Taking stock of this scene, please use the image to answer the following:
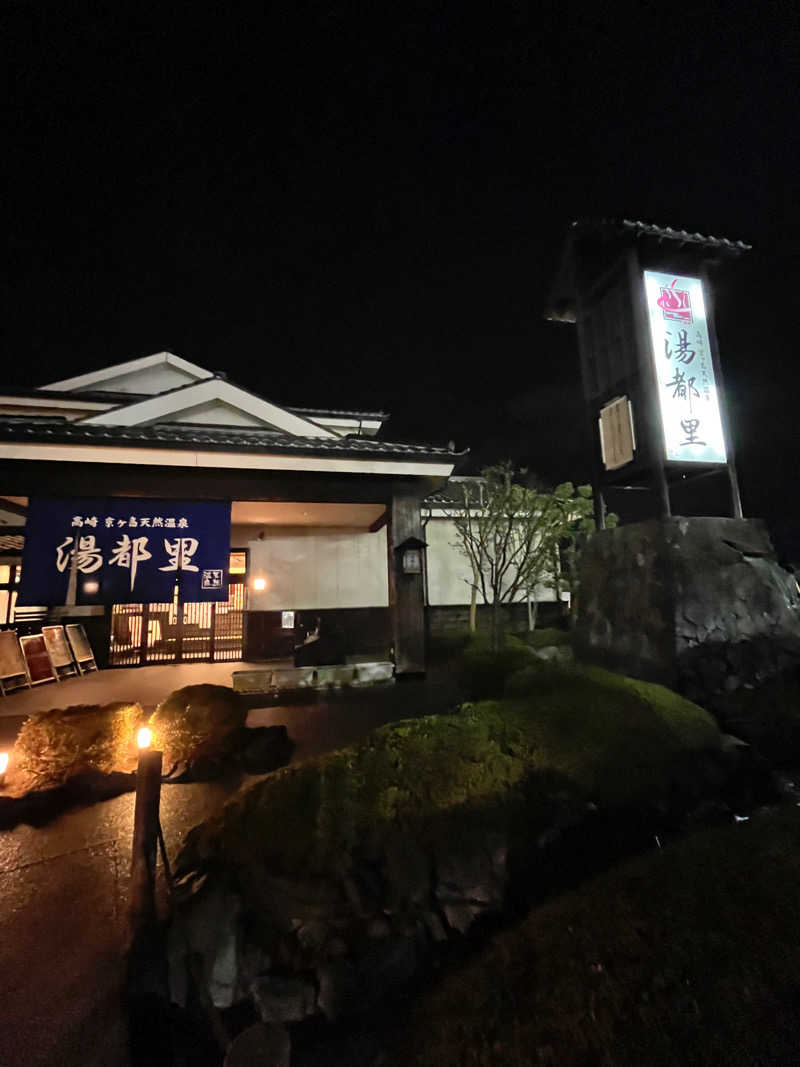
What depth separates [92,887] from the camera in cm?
366

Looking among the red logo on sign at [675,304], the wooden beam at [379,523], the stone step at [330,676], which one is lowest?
the stone step at [330,676]

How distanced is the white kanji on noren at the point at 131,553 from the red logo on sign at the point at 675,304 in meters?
A: 10.8

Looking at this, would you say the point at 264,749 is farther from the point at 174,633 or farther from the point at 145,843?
the point at 174,633

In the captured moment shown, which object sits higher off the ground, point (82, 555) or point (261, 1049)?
point (82, 555)

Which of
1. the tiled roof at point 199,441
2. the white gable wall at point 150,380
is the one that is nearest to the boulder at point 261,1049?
the tiled roof at point 199,441

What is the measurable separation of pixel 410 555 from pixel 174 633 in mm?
7791

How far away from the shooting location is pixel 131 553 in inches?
326

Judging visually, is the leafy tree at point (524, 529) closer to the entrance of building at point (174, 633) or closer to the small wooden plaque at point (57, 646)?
the entrance of building at point (174, 633)

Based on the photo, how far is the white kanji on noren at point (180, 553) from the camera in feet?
27.7

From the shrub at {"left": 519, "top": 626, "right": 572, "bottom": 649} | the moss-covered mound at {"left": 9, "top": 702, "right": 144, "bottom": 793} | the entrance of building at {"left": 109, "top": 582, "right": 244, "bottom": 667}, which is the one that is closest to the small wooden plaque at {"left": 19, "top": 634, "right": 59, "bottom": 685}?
the entrance of building at {"left": 109, "top": 582, "right": 244, "bottom": 667}

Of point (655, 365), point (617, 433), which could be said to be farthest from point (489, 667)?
point (655, 365)

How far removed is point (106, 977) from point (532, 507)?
1151 cm

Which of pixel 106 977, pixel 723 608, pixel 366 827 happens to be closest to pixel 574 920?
pixel 366 827

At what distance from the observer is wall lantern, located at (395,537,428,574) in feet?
30.8
